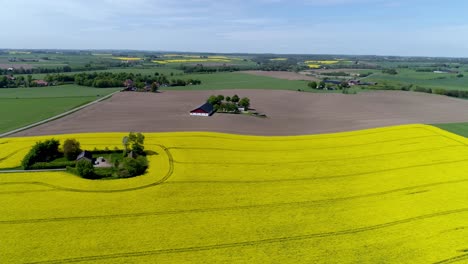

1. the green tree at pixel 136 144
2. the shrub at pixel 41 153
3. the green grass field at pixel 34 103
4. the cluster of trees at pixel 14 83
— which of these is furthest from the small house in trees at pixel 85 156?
the cluster of trees at pixel 14 83

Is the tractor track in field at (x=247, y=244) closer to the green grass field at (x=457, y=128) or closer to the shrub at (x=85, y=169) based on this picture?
the shrub at (x=85, y=169)

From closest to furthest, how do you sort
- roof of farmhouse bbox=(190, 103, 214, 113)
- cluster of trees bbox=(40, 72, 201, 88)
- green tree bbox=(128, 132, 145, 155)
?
1. green tree bbox=(128, 132, 145, 155)
2. roof of farmhouse bbox=(190, 103, 214, 113)
3. cluster of trees bbox=(40, 72, 201, 88)

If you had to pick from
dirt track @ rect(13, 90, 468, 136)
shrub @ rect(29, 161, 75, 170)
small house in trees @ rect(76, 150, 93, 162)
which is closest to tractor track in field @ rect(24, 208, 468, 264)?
small house in trees @ rect(76, 150, 93, 162)

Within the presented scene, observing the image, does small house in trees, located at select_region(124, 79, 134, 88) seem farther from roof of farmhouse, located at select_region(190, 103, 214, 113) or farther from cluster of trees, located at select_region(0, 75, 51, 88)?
roof of farmhouse, located at select_region(190, 103, 214, 113)

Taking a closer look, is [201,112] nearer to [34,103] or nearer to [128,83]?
[34,103]

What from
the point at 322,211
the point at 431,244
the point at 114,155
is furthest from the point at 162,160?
the point at 431,244

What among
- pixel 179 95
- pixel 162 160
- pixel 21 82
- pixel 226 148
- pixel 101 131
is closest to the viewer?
pixel 162 160

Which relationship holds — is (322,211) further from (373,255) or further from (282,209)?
(373,255)
